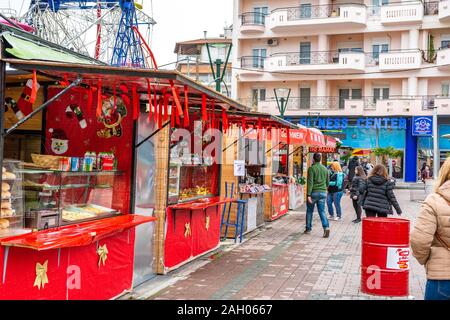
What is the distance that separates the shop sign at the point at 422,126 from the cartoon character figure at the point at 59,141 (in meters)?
28.5

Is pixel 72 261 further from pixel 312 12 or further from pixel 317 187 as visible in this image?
pixel 312 12

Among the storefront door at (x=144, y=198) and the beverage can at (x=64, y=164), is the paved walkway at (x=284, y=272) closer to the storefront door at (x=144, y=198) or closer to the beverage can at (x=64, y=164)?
the storefront door at (x=144, y=198)

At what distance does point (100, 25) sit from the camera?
19.4 metres

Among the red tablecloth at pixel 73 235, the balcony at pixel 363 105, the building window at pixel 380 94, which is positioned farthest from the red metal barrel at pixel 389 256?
the building window at pixel 380 94

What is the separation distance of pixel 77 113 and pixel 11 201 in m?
2.00

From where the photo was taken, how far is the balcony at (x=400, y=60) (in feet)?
111

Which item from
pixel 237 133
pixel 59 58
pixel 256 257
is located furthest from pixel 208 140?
pixel 59 58

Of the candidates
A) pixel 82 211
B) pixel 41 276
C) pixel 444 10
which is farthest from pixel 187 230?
pixel 444 10

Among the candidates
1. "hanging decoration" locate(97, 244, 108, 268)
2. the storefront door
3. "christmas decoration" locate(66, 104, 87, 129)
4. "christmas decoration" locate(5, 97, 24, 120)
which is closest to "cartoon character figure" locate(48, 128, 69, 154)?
"christmas decoration" locate(66, 104, 87, 129)

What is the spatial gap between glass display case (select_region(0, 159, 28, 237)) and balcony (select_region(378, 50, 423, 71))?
32712mm

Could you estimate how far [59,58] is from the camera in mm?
5875

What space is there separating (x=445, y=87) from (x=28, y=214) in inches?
1341

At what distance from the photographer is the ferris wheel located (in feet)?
59.1
